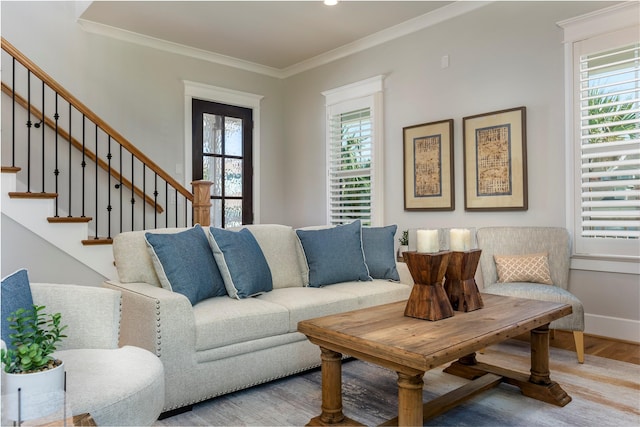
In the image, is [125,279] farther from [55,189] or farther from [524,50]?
[524,50]

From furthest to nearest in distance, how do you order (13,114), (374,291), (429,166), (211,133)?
(211,133) < (429,166) < (13,114) < (374,291)

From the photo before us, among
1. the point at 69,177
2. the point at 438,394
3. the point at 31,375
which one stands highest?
the point at 69,177

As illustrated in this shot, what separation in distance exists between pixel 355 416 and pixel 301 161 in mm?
4204

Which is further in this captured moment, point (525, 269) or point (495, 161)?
point (495, 161)

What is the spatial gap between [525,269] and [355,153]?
2.48 metres

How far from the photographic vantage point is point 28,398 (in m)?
1.00

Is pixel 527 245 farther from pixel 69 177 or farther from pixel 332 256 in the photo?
pixel 69 177

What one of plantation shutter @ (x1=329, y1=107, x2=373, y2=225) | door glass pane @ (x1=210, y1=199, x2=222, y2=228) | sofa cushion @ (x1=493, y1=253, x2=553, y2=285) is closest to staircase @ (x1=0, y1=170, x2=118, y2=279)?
door glass pane @ (x1=210, y1=199, x2=222, y2=228)

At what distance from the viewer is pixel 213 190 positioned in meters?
5.58

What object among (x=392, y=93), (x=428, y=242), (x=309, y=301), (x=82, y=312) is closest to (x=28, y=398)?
(x=82, y=312)

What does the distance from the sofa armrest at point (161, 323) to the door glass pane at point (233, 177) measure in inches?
139

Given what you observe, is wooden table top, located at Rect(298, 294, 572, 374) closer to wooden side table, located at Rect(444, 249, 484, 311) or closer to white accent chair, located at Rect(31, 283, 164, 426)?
wooden side table, located at Rect(444, 249, 484, 311)

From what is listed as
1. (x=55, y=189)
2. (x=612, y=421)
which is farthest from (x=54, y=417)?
(x=55, y=189)

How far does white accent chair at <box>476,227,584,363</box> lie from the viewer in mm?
2889
